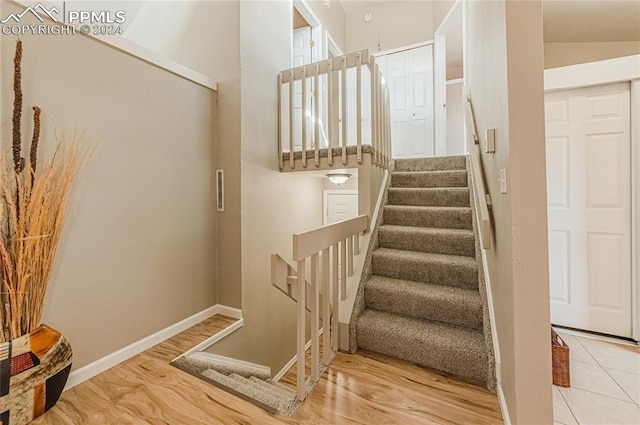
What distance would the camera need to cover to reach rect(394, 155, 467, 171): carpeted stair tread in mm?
3135

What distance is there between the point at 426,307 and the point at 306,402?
1032 millimetres

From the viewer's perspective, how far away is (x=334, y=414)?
4.51 feet

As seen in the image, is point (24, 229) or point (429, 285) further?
point (429, 285)

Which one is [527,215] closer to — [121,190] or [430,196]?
[430,196]

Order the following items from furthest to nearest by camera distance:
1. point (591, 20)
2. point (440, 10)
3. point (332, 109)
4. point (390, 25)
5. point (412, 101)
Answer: point (390, 25)
point (412, 101)
point (440, 10)
point (332, 109)
point (591, 20)

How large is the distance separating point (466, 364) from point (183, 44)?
357 centimetres

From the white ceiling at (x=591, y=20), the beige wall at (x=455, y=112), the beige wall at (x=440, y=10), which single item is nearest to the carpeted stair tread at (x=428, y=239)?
the white ceiling at (x=591, y=20)

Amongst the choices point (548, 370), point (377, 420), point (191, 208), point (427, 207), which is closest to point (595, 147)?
point (427, 207)

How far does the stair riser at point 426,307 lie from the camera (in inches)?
72.6

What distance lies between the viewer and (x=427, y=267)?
2178 millimetres

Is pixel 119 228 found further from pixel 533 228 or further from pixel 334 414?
pixel 533 228

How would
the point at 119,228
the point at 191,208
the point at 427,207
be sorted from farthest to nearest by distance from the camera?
1. the point at 427,207
2. the point at 191,208
3. the point at 119,228

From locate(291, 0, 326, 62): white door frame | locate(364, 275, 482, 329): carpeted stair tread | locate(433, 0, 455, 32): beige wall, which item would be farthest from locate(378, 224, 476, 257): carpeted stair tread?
locate(433, 0, 455, 32): beige wall

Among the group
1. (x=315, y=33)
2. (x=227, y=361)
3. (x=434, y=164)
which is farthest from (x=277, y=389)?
(x=315, y=33)
